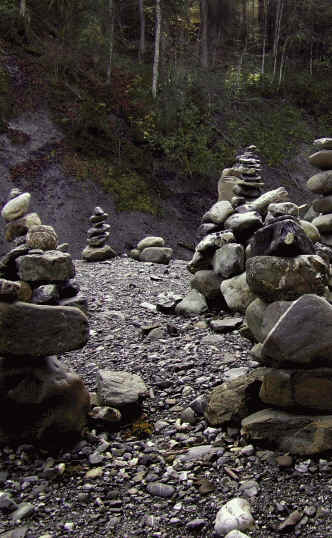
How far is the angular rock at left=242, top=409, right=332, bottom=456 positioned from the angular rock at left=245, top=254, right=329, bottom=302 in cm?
139

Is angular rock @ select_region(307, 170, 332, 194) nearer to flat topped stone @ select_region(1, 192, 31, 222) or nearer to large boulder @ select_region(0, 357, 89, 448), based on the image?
flat topped stone @ select_region(1, 192, 31, 222)

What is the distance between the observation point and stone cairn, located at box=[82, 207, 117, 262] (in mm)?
15953

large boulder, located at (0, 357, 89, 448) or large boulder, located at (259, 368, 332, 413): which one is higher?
large boulder, located at (259, 368, 332, 413)

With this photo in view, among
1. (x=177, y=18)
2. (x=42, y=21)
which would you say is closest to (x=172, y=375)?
(x=42, y=21)

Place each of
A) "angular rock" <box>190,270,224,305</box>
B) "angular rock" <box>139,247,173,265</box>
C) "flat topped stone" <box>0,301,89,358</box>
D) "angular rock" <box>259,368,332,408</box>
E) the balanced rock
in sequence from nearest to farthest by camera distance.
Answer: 1. "angular rock" <box>259,368,332,408</box>
2. "flat topped stone" <box>0,301,89,358</box>
3. the balanced rock
4. "angular rock" <box>190,270,224,305</box>
5. "angular rock" <box>139,247,173,265</box>

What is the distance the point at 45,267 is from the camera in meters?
6.64

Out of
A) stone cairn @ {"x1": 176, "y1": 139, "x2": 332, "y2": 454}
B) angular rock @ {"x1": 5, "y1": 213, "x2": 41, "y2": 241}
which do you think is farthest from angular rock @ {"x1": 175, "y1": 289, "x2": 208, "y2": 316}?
angular rock @ {"x1": 5, "y1": 213, "x2": 41, "y2": 241}

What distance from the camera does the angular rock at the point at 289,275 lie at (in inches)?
203

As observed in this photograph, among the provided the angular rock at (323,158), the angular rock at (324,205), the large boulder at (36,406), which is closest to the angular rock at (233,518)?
the large boulder at (36,406)

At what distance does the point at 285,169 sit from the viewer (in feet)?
93.4

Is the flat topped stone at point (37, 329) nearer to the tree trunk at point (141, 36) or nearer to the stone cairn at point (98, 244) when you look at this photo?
the stone cairn at point (98, 244)

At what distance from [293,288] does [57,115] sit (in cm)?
2223

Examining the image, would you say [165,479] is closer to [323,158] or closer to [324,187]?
[324,187]

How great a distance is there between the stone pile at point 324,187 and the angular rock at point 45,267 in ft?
18.0
